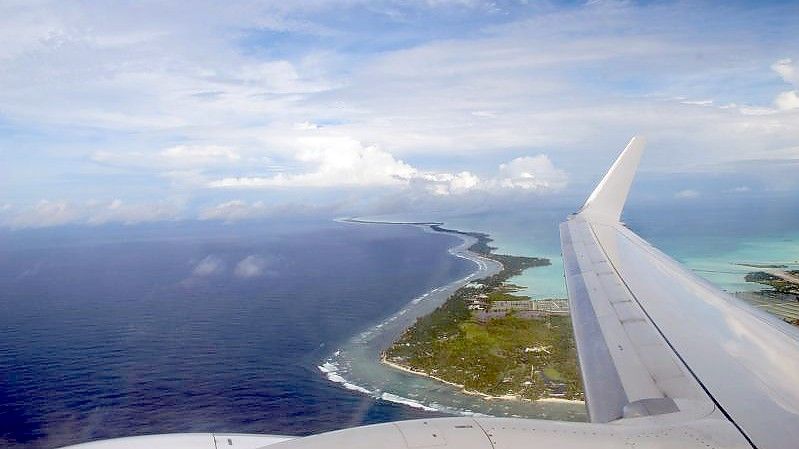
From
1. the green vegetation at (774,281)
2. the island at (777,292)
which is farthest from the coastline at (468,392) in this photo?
the green vegetation at (774,281)

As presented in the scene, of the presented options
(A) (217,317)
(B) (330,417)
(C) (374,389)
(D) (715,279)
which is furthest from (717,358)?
(A) (217,317)

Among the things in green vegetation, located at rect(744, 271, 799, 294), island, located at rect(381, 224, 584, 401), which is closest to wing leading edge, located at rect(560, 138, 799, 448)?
island, located at rect(381, 224, 584, 401)

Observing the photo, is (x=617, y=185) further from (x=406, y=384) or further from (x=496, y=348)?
(x=496, y=348)

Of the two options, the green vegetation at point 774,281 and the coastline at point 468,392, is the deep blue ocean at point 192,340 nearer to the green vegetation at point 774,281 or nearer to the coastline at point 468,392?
the coastline at point 468,392

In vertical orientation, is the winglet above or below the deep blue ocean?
above

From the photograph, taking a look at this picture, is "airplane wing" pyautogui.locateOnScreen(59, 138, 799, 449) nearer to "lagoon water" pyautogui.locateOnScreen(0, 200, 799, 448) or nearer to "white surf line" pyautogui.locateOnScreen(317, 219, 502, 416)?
"lagoon water" pyautogui.locateOnScreen(0, 200, 799, 448)

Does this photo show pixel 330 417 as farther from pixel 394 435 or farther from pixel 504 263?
pixel 504 263

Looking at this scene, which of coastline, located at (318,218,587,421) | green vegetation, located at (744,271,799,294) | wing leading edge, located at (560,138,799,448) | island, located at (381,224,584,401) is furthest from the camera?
green vegetation, located at (744,271,799,294)
